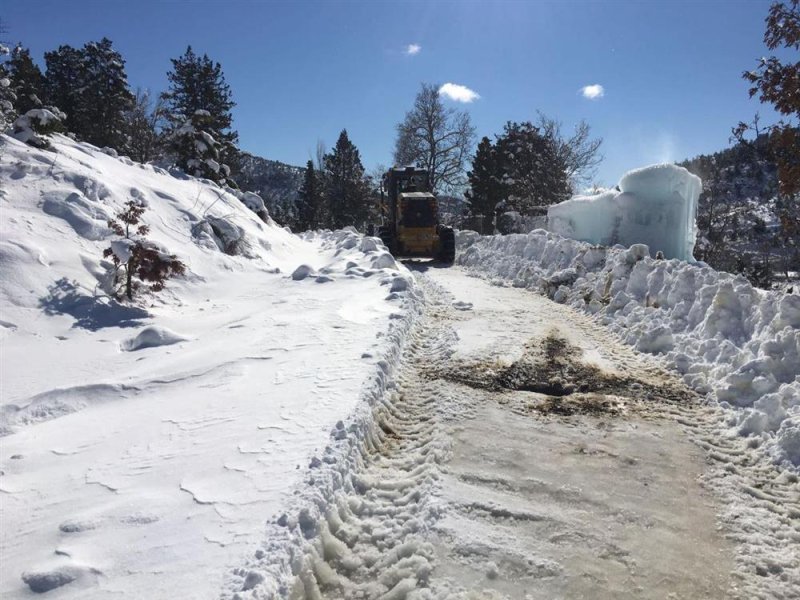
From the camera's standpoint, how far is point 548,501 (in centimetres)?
332

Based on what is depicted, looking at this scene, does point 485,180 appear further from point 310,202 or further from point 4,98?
point 4,98

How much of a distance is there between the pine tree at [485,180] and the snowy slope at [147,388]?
2885 cm

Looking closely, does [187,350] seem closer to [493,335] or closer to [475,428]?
[475,428]

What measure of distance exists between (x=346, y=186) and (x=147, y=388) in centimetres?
3884

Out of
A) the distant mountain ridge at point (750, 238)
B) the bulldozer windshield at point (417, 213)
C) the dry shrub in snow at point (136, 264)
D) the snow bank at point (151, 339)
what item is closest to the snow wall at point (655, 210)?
the distant mountain ridge at point (750, 238)

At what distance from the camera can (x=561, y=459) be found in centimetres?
390

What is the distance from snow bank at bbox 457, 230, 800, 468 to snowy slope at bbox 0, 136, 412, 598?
3.39 metres

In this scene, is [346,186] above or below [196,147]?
above

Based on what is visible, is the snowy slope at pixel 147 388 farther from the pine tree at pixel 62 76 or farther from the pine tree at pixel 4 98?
the pine tree at pixel 62 76

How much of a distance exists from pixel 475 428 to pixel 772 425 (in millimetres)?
2403

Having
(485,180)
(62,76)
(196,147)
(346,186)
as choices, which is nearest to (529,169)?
(485,180)

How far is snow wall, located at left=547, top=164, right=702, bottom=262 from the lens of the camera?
13281 millimetres

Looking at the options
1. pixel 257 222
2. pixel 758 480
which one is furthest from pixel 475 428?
pixel 257 222

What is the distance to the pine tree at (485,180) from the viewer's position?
37312 millimetres
